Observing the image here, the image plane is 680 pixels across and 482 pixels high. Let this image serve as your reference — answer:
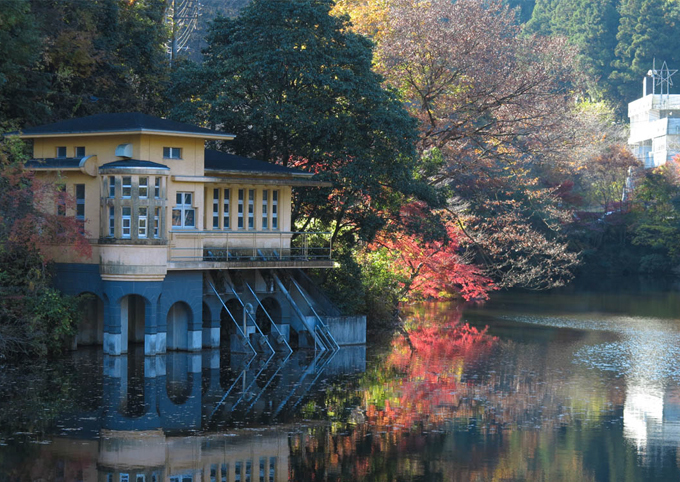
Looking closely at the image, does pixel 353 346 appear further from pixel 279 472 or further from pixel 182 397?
pixel 279 472

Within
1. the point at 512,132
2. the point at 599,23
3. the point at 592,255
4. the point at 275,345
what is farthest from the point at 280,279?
the point at 599,23

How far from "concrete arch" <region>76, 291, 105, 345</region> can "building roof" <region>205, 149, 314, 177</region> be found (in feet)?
18.6

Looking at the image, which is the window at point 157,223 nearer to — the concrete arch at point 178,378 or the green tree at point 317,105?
A: the concrete arch at point 178,378

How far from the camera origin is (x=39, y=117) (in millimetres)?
40969

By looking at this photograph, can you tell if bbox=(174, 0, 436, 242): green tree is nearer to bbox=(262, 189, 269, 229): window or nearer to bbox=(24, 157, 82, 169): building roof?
bbox=(262, 189, 269, 229): window

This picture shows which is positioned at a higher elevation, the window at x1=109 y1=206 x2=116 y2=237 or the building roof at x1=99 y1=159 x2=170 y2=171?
the building roof at x1=99 y1=159 x2=170 y2=171

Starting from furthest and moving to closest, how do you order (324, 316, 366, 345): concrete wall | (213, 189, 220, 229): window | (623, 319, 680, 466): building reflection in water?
1. (324, 316, 366, 345): concrete wall
2. (213, 189, 220, 229): window
3. (623, 319, 680, 466): building reflection in water

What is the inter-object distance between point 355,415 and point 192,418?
3.84 metres

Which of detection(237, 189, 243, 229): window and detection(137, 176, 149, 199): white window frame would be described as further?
detection(237, 189, 243, 229): window

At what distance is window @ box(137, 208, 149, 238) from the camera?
103ft

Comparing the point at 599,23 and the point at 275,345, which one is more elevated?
the point at 599,23

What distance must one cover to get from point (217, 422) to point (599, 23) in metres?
98.0

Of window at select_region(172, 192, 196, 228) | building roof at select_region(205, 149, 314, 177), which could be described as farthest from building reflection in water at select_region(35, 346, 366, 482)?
building roof at select_region(205, 149, 314, 177)

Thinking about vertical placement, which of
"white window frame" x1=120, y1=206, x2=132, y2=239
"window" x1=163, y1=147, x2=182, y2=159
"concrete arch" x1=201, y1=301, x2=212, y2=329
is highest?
"window" x1=163, y1=147, x2=182, y2=159
